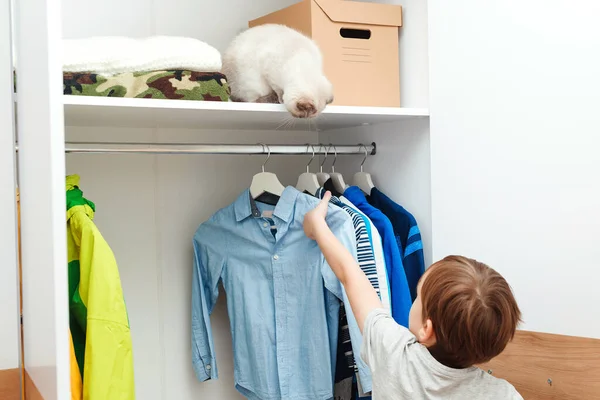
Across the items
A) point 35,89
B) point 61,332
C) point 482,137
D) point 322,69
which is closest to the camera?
point 61,332

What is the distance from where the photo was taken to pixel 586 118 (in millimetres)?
1355

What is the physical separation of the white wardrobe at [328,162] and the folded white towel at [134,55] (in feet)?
0.28

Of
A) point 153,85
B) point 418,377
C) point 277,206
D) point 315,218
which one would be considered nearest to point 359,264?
point 315,218

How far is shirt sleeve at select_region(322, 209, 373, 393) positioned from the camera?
171 cm

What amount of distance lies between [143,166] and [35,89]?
51cm

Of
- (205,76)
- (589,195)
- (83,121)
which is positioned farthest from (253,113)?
(589,195)

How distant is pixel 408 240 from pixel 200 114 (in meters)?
0.64

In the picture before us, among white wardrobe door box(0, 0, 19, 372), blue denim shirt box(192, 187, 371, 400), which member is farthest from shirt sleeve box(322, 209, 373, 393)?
white wardrobe door box(0, 0, 19, 372)

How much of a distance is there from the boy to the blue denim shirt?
18.6 inches

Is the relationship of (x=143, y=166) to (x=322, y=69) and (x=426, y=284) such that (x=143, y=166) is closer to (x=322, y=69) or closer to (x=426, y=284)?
(x=322, y=69)

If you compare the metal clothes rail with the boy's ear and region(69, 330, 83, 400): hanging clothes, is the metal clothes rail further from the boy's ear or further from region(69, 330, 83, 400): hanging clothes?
the boy's ear

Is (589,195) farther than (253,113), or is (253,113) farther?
(253,113)

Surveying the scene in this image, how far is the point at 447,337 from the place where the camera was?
115 centimetres

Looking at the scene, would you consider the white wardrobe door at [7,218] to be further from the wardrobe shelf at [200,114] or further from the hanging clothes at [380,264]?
the hanging clothes at [380,264]
